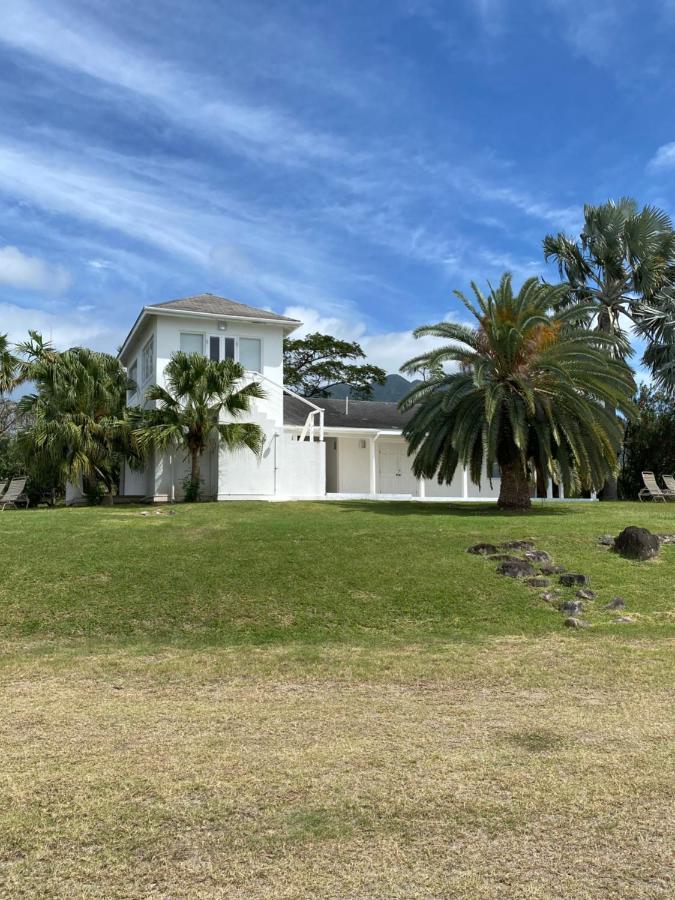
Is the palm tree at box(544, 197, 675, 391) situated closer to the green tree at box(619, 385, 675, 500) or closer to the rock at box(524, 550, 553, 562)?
the green tree at box(619, 385, 675, 500)

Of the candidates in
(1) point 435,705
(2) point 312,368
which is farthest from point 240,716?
(2) point 312,368

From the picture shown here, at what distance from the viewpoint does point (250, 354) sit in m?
26.5

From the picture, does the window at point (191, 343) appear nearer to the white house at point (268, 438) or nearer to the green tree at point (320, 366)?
the white house at point (268, 438)

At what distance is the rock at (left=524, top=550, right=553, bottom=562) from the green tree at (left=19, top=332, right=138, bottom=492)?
15.0m

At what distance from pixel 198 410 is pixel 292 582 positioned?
1303 cm

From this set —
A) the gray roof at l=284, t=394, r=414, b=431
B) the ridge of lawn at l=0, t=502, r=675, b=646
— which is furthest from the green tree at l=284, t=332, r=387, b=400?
the ridge of lawn at l=0, t=502, r=675, b=646

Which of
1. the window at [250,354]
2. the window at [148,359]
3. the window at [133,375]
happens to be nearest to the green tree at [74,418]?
the window at [148,359]

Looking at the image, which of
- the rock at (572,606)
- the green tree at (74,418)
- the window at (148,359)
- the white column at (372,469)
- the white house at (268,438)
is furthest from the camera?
the white column at (372,469)

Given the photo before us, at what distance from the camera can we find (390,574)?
11047 millimetres

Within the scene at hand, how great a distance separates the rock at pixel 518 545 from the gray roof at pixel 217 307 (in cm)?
1546

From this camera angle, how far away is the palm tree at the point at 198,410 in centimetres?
2267

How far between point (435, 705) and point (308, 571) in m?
5.09

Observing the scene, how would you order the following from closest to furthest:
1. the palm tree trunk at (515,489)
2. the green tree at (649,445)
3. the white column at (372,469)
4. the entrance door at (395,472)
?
the palm tree trunk at (515,489), the white column at (372,469), the entrance door at (395,472), the green tree at (649,445)

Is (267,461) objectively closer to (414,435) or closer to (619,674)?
(414,435)
